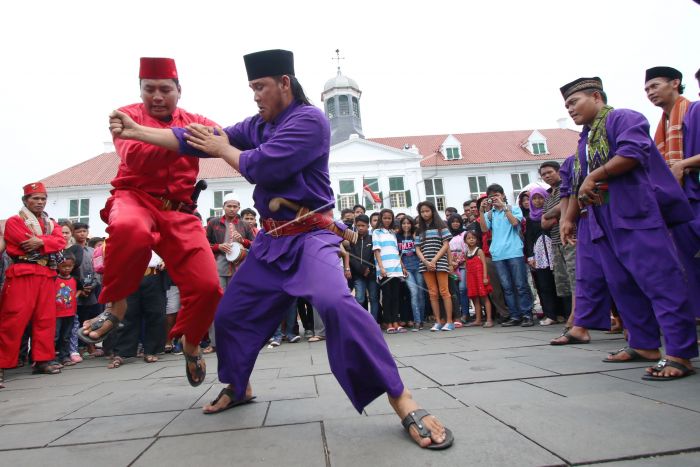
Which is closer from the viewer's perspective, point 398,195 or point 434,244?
point 434,244

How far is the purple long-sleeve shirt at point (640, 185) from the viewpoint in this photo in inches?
116

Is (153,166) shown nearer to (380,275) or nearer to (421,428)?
(421,428)

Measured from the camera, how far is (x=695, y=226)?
131 inches

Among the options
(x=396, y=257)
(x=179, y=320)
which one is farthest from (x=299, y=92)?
(x=396, y=257)

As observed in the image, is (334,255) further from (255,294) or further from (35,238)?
(35,238)

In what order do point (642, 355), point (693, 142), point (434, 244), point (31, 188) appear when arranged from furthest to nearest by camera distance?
point (434, 244) < point (31, 188) < point (693, 142) < point (642, 355)

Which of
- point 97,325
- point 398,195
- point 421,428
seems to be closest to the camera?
point 421,428

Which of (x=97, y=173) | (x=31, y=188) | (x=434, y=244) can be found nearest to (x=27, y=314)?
(x=31, y=188)

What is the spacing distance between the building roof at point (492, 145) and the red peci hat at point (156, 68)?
102 ft

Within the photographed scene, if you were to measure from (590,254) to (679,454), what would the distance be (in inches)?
102

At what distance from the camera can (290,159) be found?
7.26 feet

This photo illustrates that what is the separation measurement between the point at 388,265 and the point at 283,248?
193 inches

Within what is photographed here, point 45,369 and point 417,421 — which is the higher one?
point 417,421

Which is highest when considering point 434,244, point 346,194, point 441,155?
point 441,155
